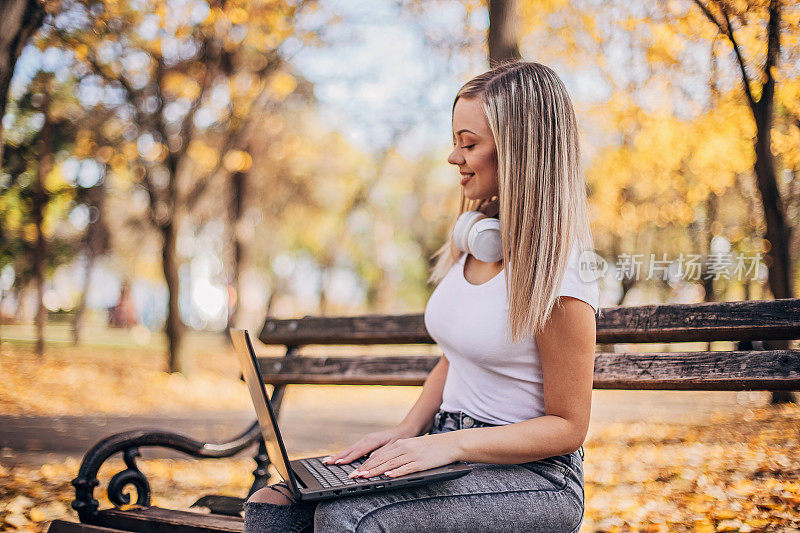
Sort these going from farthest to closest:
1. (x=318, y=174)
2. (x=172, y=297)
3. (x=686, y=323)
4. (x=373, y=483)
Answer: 1. (x=318, y=174)
2. (x=172, y=297)
3. (x=686, y=323)
4. (x=373, y=483)

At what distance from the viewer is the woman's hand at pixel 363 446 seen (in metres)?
2.15

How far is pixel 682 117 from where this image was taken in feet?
28.1

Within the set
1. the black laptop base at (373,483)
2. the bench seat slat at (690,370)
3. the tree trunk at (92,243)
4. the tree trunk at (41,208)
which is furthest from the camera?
the tree trunk at (92,243)

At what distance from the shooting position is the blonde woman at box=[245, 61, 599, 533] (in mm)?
1846

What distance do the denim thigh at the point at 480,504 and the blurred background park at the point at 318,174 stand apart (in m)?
0.95

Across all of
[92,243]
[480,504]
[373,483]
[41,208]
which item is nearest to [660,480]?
[480,504]

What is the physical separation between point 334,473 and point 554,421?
641mm

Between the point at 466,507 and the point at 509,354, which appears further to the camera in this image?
the point at 509,354

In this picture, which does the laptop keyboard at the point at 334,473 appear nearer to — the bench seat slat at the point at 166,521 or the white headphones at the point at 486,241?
the bench seat slat at the point at 166,521

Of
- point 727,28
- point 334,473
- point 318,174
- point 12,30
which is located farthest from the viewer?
point 318,174

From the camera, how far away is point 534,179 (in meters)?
2.06

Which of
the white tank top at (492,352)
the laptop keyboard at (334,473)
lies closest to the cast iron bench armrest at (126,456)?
the laptop keyboard at (334,473)

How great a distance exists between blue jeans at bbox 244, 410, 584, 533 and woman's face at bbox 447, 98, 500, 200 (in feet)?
2.86

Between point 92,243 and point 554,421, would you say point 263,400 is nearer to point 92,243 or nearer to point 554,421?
point 554,421
